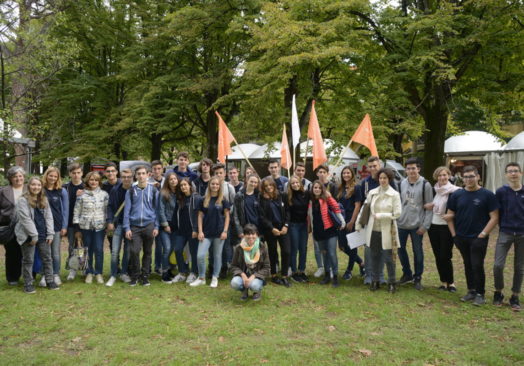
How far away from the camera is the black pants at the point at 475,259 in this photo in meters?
5.75

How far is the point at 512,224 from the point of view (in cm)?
547

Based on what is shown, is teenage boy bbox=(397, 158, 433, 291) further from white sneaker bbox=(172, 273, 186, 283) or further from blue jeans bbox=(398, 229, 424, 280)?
white sneaker bbox=(172, 273, 186, 283)

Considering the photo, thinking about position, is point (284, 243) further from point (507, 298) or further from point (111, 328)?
point (507, 298)

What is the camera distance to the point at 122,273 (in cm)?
711

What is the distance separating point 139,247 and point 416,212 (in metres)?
4.74

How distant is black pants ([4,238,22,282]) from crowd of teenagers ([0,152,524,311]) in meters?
0.02

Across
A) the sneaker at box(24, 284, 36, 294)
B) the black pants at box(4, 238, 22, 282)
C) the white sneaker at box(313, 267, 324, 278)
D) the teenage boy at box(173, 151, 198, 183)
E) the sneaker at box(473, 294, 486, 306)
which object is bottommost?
the sneaker at box(473, 294, 486, 306)

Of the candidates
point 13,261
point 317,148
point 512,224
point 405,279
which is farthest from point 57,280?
point 512,224

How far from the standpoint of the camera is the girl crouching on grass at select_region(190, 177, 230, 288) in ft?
21.8

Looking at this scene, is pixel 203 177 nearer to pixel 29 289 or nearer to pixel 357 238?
pixel 357 238

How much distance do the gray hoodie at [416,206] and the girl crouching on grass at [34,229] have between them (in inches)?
231

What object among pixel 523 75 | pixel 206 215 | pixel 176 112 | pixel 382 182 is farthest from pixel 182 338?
pixel 523 75

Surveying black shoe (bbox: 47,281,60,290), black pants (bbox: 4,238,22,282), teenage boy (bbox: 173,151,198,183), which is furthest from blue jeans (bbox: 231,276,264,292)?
black pants (bbox: 4,238,22,282)

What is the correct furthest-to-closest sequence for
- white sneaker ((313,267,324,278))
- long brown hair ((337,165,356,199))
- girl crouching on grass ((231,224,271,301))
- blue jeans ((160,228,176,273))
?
white sneaker ((313,267,324,278))
long brown hair ((337,165,356,199))
blue jeans ((160,228,176,273))
girl crouching on grass ((231,224,271,301))
